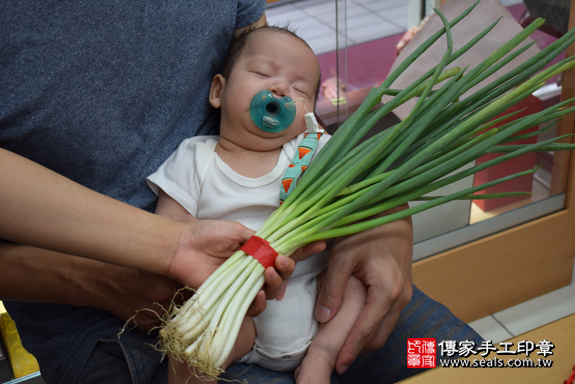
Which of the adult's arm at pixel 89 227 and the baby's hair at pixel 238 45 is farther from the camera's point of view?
the baby's hair at pixel 238 45

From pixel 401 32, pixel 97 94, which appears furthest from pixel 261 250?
pixel 401 32

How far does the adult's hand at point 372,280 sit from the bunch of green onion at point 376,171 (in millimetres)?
106

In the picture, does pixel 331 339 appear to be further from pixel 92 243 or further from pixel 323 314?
pixel 92 243

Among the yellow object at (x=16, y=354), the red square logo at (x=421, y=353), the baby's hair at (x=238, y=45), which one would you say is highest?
the baby's hair at (x=238, y=45)

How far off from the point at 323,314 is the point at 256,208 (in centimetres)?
27

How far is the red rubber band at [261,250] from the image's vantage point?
0.83 m

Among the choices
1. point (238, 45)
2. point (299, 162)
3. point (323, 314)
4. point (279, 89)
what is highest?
point (238, 45)

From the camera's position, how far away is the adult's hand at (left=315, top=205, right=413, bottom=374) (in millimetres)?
964

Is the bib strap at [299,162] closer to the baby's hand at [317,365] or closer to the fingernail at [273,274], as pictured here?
the fingernail at [273,274]

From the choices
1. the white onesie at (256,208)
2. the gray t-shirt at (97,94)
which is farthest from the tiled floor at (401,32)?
the white onesie at (256,208)

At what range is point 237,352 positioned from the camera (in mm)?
956

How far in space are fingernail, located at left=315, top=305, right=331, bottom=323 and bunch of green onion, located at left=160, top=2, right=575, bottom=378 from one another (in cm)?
18

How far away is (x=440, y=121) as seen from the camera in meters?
0.95

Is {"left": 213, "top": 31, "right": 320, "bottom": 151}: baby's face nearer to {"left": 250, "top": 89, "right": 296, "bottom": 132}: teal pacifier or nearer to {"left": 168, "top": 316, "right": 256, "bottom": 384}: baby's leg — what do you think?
{"left": 250, "top": 89, "right": 296, "bottom": 132}: teal pacifier
